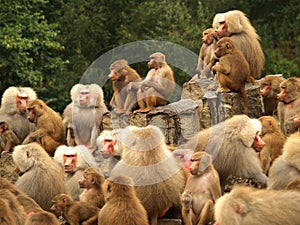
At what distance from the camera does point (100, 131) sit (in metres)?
15.7

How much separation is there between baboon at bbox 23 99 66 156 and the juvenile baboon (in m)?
4.22

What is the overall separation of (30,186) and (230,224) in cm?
444

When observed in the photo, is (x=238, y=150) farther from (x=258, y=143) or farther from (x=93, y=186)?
(x=93, y=186)

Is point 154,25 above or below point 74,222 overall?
above

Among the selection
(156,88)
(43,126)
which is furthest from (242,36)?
(43,126)

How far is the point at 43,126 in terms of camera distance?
51.1 feet

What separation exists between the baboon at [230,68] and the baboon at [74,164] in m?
2.04

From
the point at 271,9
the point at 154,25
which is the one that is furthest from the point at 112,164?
the point at 271,9

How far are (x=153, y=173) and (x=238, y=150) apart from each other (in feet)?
3.48

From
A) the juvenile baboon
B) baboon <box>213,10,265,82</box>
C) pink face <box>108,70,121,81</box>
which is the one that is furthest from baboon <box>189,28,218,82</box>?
the juvenile baboon

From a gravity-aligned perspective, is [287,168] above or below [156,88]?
below

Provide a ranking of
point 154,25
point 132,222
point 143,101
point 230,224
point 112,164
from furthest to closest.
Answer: point 154,25 → point 143,101 → point 112,164 → point 132,222 → point 230,224

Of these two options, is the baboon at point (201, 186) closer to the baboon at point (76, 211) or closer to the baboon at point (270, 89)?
the baboon at point (76, 211)

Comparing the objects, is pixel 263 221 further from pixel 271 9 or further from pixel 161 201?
pixel 271 9
